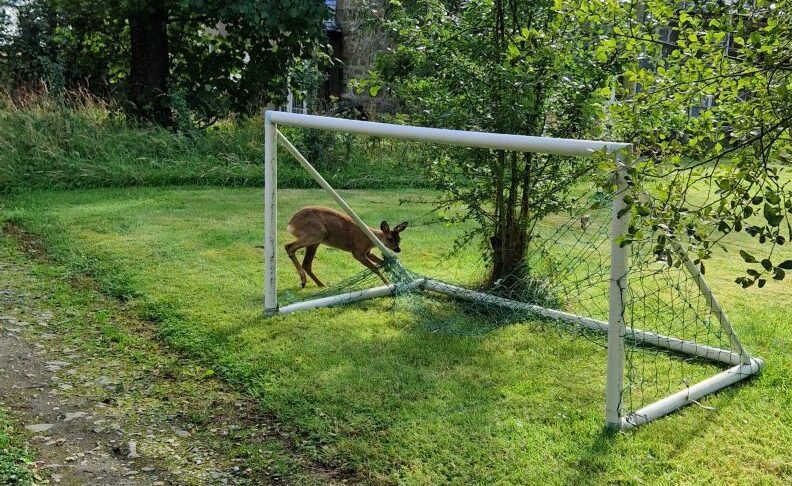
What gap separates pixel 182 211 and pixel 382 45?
38.4 feet

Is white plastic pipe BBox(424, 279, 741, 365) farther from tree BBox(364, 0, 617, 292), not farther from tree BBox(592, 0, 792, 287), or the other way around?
tree BBox(592, 0, 792, 287)

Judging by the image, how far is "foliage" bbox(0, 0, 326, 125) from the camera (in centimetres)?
1309

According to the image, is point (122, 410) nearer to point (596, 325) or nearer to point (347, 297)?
point (347, 297)

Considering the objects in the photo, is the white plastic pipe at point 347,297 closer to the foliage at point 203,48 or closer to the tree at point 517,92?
the tree at point 517,92

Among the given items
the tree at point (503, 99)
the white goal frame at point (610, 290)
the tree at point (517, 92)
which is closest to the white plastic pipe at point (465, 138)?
the white goal frame at point (610, 290)

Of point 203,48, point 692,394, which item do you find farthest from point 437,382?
point 203,48

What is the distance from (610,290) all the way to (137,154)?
33.5ft

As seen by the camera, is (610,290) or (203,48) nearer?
(610,290)

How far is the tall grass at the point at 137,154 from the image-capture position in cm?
1135

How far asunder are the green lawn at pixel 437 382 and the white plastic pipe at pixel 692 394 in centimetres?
6

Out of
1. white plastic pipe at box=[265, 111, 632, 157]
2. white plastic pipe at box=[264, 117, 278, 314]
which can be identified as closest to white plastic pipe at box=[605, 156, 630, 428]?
white plastic pipe at box=[265, 111, 632, 157]

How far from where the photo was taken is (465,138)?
4375 mm

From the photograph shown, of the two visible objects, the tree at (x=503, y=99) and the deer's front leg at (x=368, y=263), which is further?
the deer's front leg at (x=368, y=263)

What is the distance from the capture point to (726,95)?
3.38 metres
